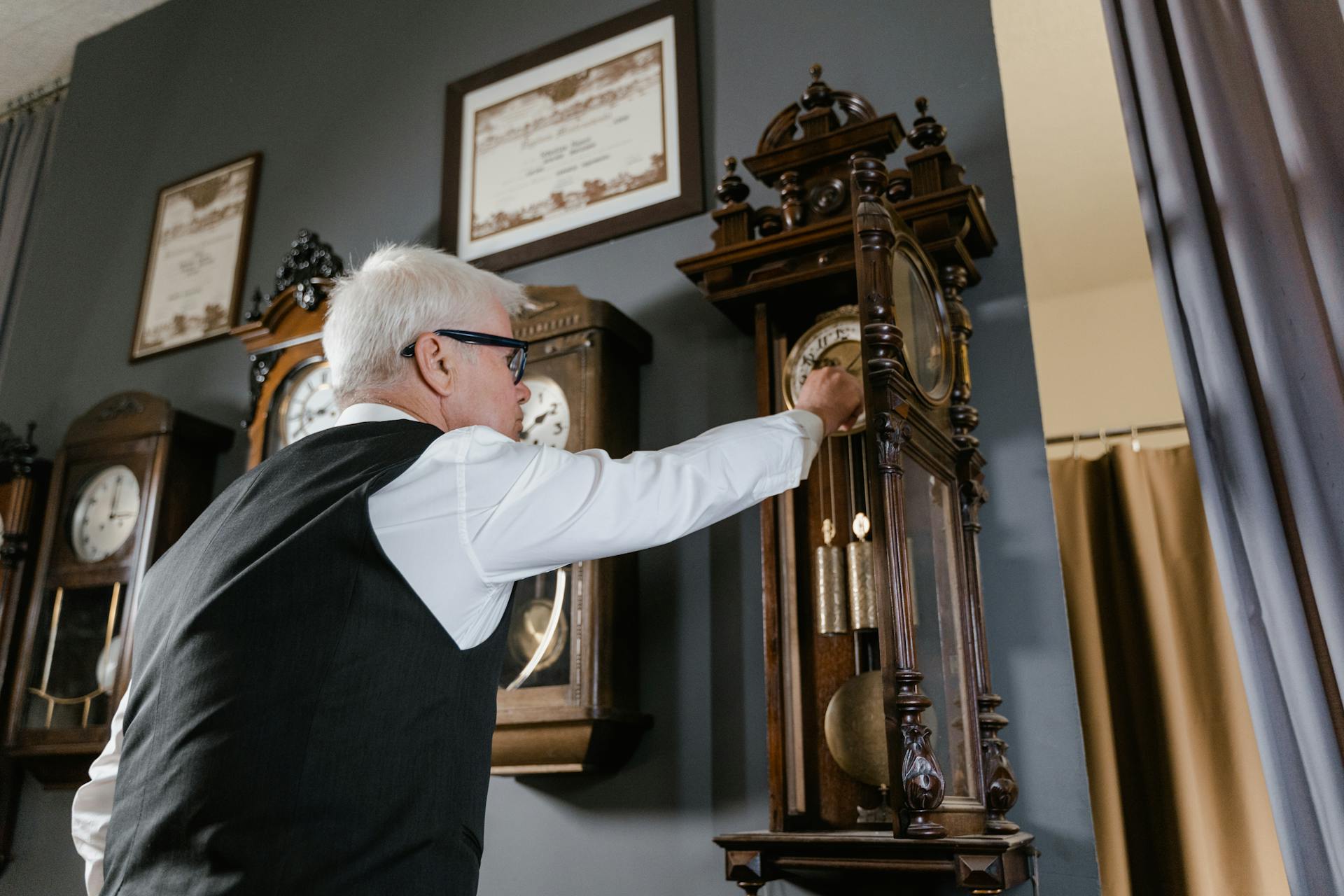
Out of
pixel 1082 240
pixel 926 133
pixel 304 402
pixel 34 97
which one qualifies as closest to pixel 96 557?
pixel 304 402

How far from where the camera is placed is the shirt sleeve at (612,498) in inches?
42.0

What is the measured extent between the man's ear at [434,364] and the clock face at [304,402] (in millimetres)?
1080

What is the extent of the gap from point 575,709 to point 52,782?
1.48m

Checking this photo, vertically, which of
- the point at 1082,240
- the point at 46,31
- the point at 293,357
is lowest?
the point at 293,357

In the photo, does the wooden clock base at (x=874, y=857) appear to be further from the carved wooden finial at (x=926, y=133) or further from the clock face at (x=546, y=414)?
the carved wooden finial at (x=926, y=133)

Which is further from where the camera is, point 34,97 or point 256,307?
point 34,97

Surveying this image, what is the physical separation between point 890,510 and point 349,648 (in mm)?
671

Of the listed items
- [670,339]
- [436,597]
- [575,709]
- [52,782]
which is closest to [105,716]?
[52,782]

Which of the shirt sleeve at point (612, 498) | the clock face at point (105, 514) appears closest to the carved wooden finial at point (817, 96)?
the shirt sleeve at point (612, 498)

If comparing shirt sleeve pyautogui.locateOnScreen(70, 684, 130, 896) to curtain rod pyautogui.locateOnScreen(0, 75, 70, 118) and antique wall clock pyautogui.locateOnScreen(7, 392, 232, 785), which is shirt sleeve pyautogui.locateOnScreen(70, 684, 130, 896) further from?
curtain rod pyautogui.locateOnScreen(0, 75, 70, 118)

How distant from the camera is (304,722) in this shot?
0.93 m

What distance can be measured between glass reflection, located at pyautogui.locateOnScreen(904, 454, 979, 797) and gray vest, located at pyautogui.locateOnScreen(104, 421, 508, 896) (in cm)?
61

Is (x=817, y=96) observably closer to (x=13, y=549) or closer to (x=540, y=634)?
(x=540, y=634)

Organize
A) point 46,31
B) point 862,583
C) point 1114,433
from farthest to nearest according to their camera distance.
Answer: point 46,31, point 1114,433, point 862,583
